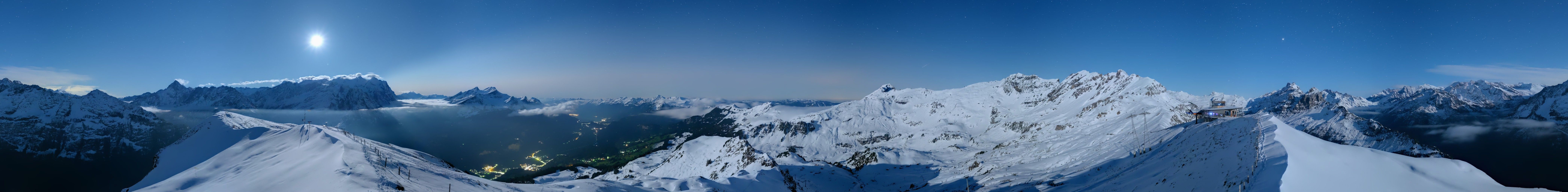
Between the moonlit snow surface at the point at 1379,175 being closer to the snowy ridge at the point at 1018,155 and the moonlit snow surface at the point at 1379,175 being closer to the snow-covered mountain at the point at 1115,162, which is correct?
the snow-covered mountain at the point at 1115,162

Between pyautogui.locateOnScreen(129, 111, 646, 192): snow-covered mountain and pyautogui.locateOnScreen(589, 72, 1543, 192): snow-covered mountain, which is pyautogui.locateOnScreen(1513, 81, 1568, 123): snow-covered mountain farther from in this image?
pyautogui.locateOnScreen(129, 111, 646, 192): snow-covered mountain

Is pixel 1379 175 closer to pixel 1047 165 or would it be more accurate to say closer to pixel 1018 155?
pixel 1047 165

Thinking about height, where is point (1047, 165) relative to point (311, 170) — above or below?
below

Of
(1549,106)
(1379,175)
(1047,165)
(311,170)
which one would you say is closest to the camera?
(1379,175)

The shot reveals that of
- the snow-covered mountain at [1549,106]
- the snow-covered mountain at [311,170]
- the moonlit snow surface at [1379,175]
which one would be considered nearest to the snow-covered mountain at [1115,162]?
the moonlit snow surface at [1379,175]

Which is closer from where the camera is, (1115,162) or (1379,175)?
(1379,175)

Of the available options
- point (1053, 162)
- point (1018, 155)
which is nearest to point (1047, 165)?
point (1053, 162)

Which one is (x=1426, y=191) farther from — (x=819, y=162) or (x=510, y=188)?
(x=819, y=162)
